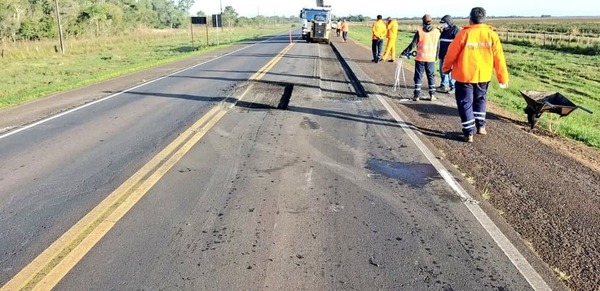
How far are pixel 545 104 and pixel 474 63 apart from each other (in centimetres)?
175

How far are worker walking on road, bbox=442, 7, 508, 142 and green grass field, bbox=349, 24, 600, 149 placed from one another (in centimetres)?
206

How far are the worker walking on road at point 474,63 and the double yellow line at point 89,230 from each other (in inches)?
163

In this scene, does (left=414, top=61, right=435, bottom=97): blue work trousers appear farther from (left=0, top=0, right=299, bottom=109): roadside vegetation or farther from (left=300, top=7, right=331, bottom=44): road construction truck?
(left=300, top=7, right=331, bottom=44): road construction truck

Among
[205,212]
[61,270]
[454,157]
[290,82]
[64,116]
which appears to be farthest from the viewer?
[290,82]

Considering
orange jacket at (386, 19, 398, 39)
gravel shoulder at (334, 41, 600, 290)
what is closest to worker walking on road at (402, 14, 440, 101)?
gravel shoulder at (334, 41, 600, 290)

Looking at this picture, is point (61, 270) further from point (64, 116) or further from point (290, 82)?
point (290, 82)

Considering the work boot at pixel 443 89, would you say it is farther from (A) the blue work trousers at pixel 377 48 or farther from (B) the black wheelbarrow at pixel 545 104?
(A) the blue work trousers at pixel 377 48

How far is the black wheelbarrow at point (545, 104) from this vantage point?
744 cm

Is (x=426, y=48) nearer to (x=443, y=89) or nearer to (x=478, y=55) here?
(x=443, y=89)

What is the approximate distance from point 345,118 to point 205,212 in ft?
15.3

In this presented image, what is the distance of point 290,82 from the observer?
13359 millimetres

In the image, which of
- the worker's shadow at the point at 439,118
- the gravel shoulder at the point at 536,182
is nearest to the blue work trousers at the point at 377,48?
the worker's shadow at the point at 439,118

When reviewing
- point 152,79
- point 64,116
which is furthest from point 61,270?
point 152,79

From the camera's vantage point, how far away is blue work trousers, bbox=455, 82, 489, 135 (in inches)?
268
